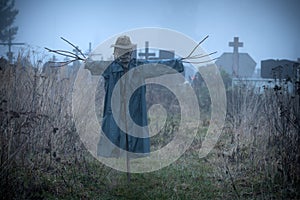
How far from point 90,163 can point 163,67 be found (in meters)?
1.58

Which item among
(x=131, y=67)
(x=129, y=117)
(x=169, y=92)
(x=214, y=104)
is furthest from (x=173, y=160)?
(x=169, y=92)

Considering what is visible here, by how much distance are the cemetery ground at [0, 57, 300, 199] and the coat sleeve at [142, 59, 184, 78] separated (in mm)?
1135

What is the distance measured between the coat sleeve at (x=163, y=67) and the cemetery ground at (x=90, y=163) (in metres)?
1.13

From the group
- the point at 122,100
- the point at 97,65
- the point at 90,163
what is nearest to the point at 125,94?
the point at 122,100

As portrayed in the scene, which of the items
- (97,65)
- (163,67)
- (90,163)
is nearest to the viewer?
(163,67)

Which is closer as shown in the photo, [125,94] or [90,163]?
[125,94]

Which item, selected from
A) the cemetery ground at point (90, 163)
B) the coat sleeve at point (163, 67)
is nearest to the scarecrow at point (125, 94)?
the coat sleeve at point (163, 67)

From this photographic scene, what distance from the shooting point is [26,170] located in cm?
371

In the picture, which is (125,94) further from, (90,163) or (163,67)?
(90,163)

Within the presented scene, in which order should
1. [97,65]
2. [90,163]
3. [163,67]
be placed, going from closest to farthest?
[163,67]
[97,65]
[90,163]

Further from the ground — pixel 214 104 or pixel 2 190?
pixel 214 104

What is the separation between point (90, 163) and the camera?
4859mm

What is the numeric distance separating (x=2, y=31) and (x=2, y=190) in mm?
17952

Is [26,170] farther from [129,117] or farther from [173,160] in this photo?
[173,160]
